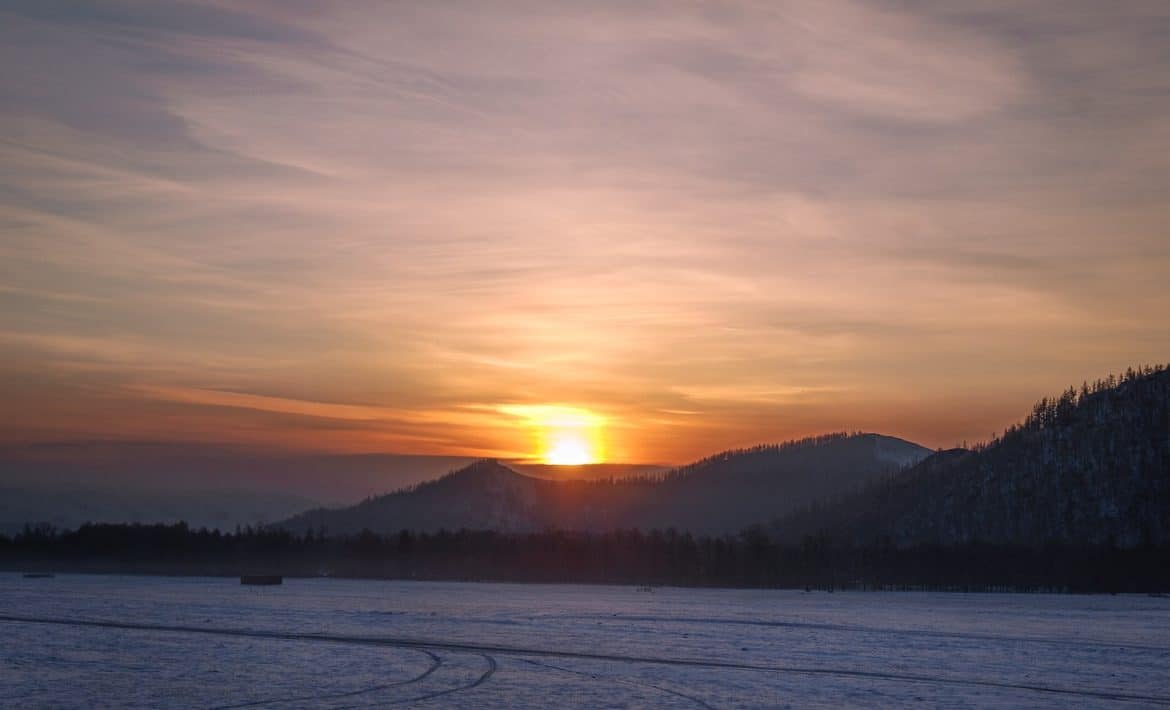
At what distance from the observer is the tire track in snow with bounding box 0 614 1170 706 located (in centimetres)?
4281

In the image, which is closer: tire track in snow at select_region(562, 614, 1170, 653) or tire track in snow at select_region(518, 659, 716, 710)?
tire track in snow at select_region(518, 659, 716, 710)

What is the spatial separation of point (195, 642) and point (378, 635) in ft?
31.6

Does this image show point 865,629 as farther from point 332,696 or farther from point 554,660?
point 332,696

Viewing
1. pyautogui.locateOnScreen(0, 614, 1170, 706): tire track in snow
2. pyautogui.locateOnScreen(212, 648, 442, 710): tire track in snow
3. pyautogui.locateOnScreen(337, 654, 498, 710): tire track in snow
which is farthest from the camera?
pyautogui.locateOnScreen(0, 614, 1170, 706): tire track in snow

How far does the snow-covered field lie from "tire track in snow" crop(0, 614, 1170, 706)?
0.13 m

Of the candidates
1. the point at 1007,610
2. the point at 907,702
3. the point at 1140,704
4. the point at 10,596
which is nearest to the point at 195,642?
the point at 907,702

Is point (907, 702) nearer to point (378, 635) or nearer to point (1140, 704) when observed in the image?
point (1140, 704)

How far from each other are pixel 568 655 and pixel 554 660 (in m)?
2.44

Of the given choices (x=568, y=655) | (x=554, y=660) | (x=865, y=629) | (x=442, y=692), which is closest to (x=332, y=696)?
(x=442, y=692)

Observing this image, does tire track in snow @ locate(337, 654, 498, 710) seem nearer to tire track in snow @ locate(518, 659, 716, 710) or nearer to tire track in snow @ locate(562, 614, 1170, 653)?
tire track in snow @ locate(518, 659, 716, 710)

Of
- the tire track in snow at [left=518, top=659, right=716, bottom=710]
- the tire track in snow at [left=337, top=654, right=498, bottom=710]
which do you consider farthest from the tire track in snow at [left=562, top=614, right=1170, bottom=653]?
the tire track in snow at [left=337, top=654, right=498, bottom=710]

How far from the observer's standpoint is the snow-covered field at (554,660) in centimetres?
3984

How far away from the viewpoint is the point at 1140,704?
128 ft

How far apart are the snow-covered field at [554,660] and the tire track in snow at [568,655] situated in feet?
0.42
